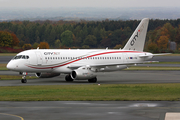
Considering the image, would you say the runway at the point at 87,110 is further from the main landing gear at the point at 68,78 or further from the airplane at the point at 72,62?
the main landing gear at the point at 68,78

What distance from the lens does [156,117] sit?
17266 millimetres

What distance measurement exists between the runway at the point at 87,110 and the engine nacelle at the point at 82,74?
669 inches

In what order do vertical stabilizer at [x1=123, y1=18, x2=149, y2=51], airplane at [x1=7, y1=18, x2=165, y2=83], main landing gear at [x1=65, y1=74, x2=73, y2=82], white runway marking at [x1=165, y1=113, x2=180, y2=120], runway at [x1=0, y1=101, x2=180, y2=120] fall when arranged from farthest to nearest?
vertical stabilizer at [x1=123, y1=18, x2=149, y2=51] < main landing gear at [x1=65, y1=74, x2=73, y2=82] < airplane at [x1=7, y1=18, x2=165, y2=83] < runway at [x1=0, y1=101, x2=180, y2=120] < white runway marking at [x1=165, y1=113, x2=180, y2=120]

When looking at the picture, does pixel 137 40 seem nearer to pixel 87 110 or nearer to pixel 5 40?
pixel 87 110

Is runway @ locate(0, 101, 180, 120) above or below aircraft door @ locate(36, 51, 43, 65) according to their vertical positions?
below

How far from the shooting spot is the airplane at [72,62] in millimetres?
40406

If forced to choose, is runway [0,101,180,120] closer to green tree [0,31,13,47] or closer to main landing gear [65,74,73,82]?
main landing gear [65,74,73,82]

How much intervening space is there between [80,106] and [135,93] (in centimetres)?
845

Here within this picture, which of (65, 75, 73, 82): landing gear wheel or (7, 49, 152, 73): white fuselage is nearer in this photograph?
(7, 49, 152, 73): white fuselage

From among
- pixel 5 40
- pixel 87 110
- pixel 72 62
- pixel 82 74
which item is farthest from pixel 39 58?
pixel 5 40

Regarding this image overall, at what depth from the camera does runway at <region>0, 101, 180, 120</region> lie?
57.2ft

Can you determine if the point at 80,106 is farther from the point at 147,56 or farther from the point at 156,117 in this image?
the point at 147,56

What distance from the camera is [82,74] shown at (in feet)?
132

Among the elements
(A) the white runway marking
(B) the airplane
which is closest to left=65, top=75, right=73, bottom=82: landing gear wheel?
(B) the airplane
